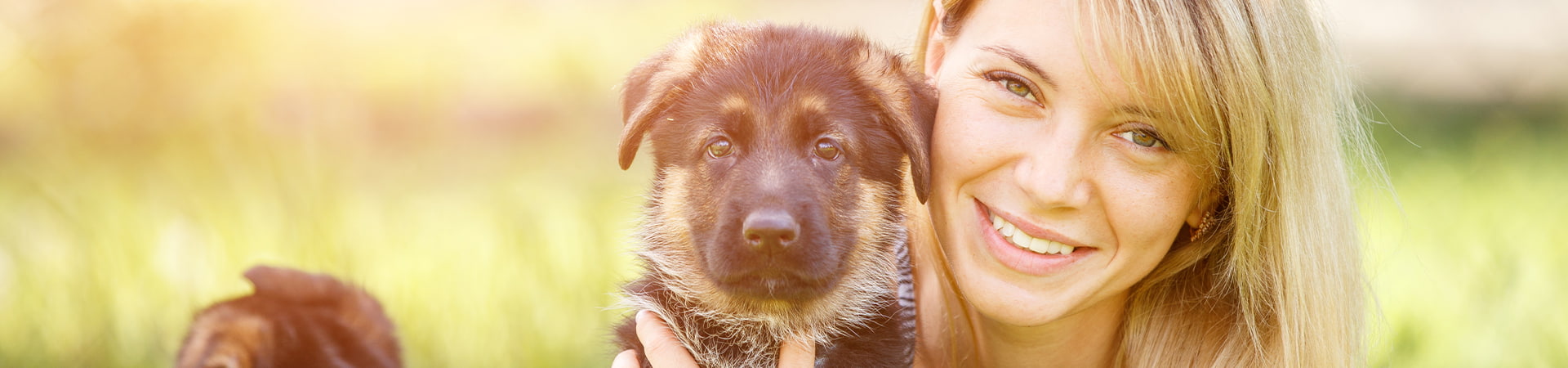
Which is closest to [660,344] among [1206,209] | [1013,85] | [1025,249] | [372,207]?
[1025,249]

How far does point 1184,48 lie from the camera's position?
2758 millimetres

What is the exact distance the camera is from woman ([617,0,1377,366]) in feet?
9.05

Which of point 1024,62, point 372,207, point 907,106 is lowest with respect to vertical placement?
point 372,207

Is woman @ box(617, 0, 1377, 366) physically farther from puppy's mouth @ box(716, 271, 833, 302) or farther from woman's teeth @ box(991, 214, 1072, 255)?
puppy's mouth @ box(716, 271, 833, 302)

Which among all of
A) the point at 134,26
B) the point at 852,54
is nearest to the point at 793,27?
the point at 852,54

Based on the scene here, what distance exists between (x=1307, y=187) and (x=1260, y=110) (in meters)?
0.38

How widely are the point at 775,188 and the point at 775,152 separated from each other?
15 cm

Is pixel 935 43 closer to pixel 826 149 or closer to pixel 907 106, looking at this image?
pixel 907 106

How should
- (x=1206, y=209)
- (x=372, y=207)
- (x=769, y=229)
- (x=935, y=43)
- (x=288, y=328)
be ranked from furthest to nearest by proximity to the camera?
(x=372, y=207) → (x=288, y=328) → (x=935, y=43) → (x=1206, y=209) → (x=769, y=229)

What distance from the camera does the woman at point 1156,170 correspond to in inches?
109

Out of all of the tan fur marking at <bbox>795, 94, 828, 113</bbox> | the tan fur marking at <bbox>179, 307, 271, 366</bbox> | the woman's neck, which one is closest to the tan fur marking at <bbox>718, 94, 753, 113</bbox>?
the tan fur marking at <bbox>795, 94, 828, 113</bbox>

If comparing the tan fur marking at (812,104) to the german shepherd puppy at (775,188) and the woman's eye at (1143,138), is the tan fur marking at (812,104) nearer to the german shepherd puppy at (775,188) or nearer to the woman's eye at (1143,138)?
the german shepherd puppy at (775,188)

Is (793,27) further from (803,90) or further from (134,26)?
(134,26)

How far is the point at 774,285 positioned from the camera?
2.73 meters
